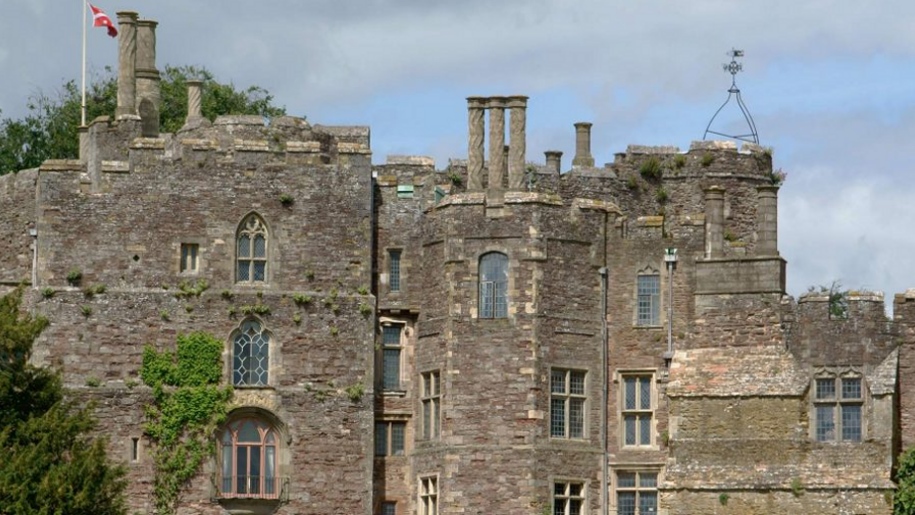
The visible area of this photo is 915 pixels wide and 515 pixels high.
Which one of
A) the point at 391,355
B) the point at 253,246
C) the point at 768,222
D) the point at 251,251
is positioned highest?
the point at 768,222

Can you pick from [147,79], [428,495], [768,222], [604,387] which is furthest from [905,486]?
[147,79]

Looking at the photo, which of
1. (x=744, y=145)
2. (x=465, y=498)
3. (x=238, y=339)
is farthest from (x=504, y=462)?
(x=744, y=145)

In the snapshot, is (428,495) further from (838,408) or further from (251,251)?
(838,408)

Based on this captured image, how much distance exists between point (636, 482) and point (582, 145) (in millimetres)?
12076

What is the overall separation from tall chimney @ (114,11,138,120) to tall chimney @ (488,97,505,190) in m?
9.90

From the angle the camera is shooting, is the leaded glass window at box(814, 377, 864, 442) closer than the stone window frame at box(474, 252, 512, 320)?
Yes

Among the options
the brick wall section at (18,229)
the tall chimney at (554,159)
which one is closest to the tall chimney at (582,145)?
the tall chimney at (554,159)

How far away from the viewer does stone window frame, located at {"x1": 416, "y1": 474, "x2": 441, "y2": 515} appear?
69.6 m

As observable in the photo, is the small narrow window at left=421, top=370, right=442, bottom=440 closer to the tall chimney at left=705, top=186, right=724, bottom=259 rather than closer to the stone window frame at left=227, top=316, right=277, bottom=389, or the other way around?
the stone window frame at left=227, top=316, right=277, bottom=389

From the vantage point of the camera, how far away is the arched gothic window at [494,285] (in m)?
69.2

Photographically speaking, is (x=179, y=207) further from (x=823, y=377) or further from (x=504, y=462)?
(x=823, y=377)

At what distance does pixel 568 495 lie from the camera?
226 feet

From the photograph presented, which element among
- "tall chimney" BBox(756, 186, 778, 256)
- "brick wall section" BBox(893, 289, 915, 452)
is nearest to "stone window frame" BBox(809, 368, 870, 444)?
"brick wall section" BBox(893, 289, 915, 452)

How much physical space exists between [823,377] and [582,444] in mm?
6221
